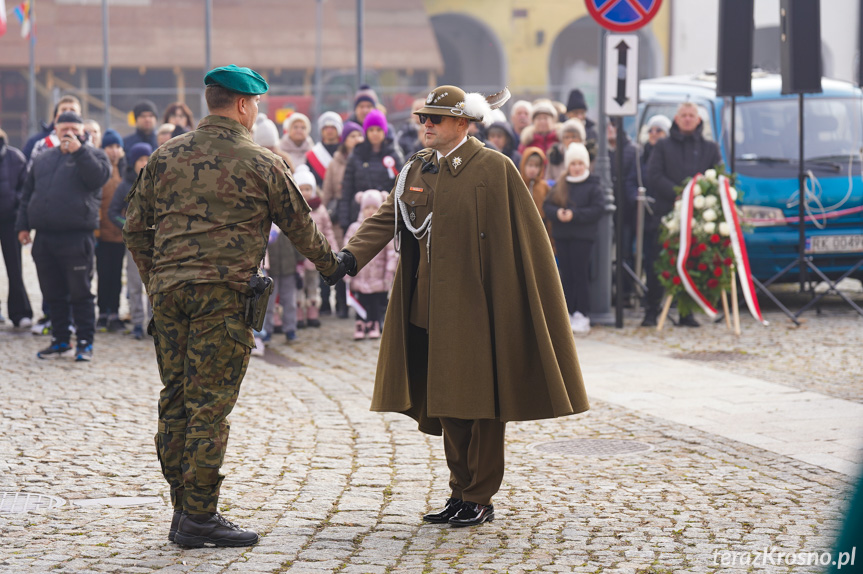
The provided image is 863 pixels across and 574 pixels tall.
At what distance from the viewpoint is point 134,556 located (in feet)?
16.9

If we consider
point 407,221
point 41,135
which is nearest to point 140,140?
point 41,135

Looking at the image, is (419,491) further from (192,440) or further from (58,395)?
(58,395)

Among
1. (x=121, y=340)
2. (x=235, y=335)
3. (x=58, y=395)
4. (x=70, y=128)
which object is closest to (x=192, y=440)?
(x=235, y=335)

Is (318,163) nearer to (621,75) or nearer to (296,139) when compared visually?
(296,139)

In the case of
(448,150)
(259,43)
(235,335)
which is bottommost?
(235,335)

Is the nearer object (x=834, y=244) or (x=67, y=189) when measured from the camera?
(x=67, y=189)

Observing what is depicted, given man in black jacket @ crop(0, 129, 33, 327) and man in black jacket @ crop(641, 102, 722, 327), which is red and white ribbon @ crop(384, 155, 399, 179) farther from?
man in black jacket @ crop(0, 129, 33, 327)

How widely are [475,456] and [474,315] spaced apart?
0.62 metres

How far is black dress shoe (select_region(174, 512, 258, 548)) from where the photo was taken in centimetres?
531

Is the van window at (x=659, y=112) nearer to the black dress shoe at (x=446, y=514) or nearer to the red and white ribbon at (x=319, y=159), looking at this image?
the red and white ribbon at (x=319, y=159)

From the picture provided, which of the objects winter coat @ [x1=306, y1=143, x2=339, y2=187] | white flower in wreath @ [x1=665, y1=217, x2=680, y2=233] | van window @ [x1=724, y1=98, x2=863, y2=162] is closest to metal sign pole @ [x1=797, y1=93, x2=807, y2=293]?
van window @ [x1=724, y1=98, x2=863, y2=162]

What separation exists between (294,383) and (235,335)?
4.69 meters

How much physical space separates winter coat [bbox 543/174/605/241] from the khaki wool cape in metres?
6.87

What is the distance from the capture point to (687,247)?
12.4 meters
